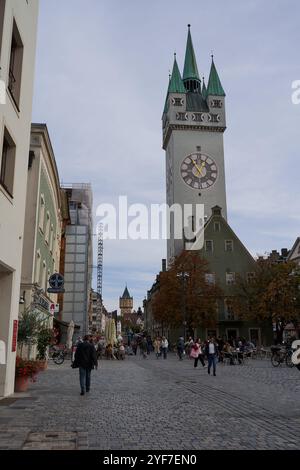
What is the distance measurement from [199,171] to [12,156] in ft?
242

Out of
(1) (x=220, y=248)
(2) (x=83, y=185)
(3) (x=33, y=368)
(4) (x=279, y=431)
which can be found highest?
(2) (x=83, y=185)

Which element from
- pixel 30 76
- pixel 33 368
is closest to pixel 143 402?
pixel 33 368

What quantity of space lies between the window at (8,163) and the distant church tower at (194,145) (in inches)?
2665

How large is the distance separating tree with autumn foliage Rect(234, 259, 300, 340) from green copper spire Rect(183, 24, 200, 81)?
58.4 meters

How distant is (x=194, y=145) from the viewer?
8862 cm

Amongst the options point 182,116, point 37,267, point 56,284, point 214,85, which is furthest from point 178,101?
point 56,284

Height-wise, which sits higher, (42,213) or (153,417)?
(42,213)

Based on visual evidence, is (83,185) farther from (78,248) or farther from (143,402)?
(143,402)

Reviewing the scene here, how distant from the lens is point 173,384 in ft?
61.6

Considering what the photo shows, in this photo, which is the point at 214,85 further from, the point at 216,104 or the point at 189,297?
the point at 189,297

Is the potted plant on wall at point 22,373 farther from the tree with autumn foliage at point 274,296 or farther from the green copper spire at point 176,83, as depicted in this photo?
the green copper spire at point 176,83

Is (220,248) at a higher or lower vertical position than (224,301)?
higher

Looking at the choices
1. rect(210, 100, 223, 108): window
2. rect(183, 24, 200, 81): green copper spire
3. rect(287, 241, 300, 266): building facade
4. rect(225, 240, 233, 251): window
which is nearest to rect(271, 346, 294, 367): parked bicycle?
rect(225, 240, 233, 251): window

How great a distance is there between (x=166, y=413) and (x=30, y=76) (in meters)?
11.5
